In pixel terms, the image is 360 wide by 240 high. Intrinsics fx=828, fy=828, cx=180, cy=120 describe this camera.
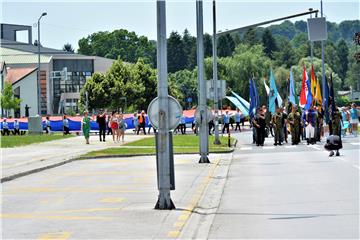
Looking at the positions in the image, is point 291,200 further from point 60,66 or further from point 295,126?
point 60,66

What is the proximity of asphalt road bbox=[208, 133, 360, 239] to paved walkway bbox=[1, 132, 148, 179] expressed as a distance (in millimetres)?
6431

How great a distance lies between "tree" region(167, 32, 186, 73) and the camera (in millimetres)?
169375

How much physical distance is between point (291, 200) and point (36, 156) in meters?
18.7

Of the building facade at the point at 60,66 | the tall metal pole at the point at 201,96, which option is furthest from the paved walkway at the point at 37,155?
the building facade at the point at 60,66

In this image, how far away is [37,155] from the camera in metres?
33.2

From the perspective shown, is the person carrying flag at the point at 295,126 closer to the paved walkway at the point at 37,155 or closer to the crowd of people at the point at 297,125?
the crowd of people at the point at 297,125

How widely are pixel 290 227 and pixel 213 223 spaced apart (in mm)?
1328

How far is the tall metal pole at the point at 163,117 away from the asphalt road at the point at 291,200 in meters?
1.04

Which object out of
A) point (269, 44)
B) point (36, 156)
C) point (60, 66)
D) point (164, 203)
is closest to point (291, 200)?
point (164, 203)

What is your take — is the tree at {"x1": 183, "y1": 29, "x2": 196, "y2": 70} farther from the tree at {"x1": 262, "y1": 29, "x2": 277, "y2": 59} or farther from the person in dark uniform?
the person in dark uniform

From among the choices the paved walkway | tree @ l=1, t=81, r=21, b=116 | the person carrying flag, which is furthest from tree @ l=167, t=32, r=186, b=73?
the person carrying flag

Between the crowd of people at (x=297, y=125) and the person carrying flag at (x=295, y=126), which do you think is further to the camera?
the person carrying flag at (x=295, y=126)

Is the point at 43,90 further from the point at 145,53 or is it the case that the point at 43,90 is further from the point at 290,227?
the point at 290,227

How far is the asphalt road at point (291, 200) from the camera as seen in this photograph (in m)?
11.7
